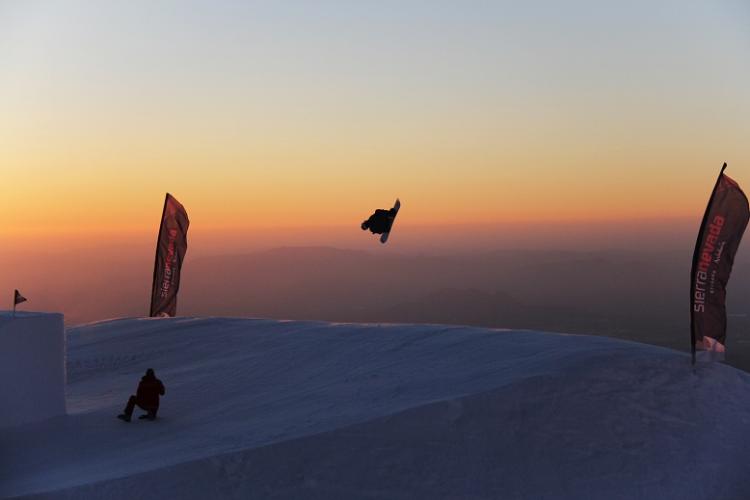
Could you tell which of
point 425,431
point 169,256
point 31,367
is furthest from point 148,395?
point 169,256

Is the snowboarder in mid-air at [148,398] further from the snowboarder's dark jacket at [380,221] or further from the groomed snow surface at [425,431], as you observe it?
the snowboarder's dark jacket at [380,221]

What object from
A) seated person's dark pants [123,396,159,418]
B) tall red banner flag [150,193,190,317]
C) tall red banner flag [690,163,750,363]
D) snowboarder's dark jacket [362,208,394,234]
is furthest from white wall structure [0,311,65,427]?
tall red banner flag [150,193,190,317]

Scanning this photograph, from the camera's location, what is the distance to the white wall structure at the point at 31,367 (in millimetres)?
15148

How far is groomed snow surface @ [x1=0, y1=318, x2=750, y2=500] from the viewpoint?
11516 millimetres

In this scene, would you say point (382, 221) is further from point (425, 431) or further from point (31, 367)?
point (425, 431)

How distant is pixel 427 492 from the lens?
1129 cm

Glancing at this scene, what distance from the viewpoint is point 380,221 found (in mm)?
22391

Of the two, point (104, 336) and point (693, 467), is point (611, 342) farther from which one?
point (104, 336)

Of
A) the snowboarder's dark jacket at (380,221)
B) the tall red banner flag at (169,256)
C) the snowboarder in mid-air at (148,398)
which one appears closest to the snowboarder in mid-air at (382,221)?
the snowboarder's dark jacket at (380,221)

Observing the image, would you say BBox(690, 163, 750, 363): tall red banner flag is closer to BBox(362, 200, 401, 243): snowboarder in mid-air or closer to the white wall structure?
BBox(362, 200, 401, 243): snowboarder in mid-air

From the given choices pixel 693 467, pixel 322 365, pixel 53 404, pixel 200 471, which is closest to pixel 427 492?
pixel 200 471

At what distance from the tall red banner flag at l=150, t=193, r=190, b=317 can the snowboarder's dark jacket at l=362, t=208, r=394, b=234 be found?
10.6 meters

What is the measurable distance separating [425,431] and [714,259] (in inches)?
255

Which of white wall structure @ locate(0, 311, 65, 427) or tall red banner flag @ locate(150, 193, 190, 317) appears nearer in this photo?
white wall structure @ locate(0, 311, 65, 427)
